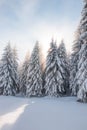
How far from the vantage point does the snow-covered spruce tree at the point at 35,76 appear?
44.1 m

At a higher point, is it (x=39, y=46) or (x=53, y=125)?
(x=39, y=46)

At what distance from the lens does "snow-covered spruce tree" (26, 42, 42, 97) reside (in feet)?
145

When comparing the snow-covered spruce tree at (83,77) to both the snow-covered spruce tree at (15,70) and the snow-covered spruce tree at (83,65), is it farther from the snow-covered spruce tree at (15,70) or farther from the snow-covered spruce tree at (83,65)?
the snow-covered spruce tree at (15,70)

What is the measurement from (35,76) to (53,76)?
5.82 metres

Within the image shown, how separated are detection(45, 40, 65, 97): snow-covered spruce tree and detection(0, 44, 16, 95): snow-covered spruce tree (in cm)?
929

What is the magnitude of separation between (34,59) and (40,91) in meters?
7.29

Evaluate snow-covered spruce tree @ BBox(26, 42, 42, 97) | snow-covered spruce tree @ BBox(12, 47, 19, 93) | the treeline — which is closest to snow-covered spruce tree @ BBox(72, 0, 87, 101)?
the treeline

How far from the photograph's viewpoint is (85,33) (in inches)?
1025

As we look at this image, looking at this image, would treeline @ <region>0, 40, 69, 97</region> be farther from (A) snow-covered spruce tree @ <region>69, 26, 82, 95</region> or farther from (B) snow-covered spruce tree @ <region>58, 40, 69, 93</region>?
(A) snow-covered spruce tree @ <region>69, 26, 82, 95</region>

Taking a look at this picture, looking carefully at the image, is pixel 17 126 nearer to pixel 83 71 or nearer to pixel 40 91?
pixel 83 71

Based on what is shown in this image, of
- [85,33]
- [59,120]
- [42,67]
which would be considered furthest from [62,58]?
[59,120]

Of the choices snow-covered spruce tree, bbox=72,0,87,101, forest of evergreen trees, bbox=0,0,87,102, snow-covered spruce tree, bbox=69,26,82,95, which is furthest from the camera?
forest of evergreen trees, bbox=0,0,87,102

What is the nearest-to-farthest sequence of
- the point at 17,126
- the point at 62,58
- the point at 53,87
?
the point at 17,126 < the point at 53,87 < the point at 62,58

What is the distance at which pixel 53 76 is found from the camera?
39.9 metres
